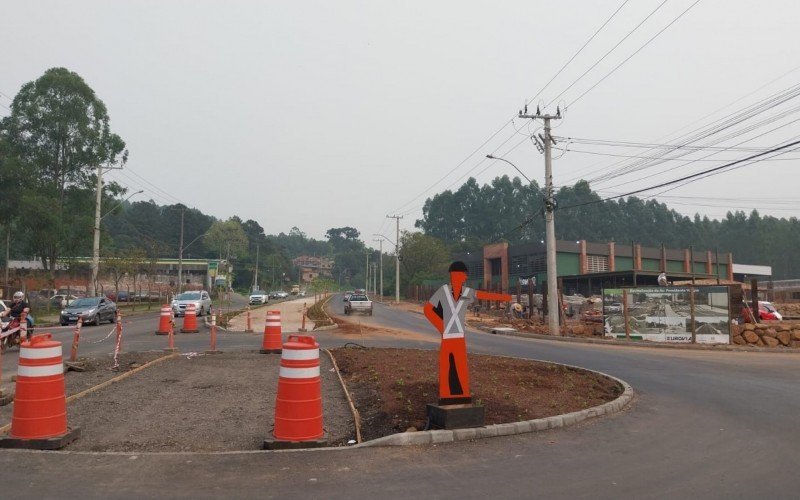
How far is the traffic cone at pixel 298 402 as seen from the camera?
6.43 metres

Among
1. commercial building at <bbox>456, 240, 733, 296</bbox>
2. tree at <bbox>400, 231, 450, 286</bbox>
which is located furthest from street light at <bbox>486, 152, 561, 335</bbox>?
tree at <bbox>400, 231, 450, 286</bbox>

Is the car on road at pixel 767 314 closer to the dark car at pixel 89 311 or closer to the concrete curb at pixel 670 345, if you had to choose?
the concrete curb at pixel 670 345

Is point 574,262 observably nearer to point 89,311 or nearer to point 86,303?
point 86,303

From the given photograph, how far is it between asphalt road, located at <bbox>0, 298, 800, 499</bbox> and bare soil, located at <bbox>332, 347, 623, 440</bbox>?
2.94 feet

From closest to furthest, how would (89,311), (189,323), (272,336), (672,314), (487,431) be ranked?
(487,431)
(272,336)
(672,314)
(189,323)
(89,311)

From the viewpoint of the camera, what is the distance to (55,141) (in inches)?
1859

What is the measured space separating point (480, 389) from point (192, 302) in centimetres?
2894

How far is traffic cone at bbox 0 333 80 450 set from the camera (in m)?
6.34

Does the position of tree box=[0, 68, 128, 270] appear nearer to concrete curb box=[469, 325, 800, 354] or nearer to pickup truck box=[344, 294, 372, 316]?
pickup truck box=[344, 294, 372, 316]

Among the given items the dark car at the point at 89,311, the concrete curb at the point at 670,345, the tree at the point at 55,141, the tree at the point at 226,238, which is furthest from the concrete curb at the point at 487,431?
the tree at the point at 226,238

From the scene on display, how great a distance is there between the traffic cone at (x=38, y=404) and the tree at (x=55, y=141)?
43.9 metres

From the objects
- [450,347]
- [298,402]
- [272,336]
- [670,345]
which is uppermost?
[450,347]

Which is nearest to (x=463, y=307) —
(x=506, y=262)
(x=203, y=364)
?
(x=203, y=364)

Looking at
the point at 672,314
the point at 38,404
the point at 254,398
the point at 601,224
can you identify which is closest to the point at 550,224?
the point at 672,314
